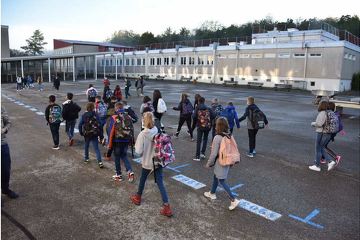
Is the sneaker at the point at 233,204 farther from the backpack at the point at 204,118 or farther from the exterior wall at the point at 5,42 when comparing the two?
the exterior wall at the point at 5,42

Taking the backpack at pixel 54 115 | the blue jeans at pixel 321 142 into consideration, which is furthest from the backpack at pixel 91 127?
the blue jeans at pixel 321 142

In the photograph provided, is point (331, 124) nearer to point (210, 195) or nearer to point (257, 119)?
point (257, 119)

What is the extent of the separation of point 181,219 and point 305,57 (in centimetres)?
3706

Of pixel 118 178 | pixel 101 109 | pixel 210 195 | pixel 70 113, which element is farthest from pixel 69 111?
pixel 210 195

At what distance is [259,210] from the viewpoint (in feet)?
18.3

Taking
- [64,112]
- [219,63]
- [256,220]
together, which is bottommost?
[256,220]

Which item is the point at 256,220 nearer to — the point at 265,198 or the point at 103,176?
the point at 265,198

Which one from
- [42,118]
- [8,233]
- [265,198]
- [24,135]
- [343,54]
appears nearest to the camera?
[8,233]

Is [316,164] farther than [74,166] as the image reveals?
Yes

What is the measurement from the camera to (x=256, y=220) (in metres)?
5.22

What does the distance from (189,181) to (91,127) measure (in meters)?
2.70

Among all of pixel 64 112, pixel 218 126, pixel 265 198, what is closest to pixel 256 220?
pixel 265 198

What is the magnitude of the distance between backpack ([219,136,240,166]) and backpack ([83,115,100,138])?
3.45 meters

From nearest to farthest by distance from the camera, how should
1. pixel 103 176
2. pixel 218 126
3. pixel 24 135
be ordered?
pixel 218 126 → pixel 103 176 → pixel 24 135
